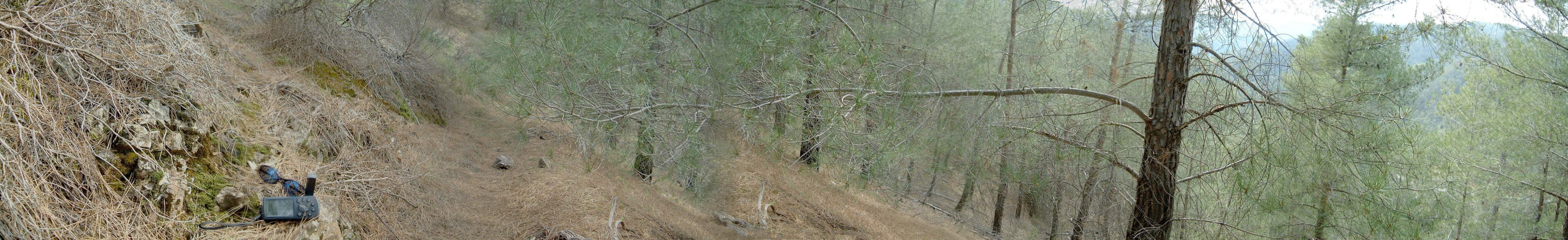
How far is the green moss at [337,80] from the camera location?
461cm

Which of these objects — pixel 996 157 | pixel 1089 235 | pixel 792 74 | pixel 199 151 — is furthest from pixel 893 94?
pixel 199 151

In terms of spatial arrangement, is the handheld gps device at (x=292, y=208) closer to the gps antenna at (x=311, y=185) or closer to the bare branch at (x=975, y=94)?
the gps antenna at (x=311, y=185)

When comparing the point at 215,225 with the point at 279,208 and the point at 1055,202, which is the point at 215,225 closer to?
the point at 279,208

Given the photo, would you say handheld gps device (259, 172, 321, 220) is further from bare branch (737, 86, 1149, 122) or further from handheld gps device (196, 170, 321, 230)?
bare branch (737, 86, 1149, 122)

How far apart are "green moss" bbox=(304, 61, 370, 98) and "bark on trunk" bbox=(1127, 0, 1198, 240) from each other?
162 inches

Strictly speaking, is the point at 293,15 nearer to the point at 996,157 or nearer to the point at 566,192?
the point at 566,192

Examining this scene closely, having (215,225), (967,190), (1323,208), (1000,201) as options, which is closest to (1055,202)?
(1323,208)

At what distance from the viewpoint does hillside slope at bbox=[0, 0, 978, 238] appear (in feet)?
6.98

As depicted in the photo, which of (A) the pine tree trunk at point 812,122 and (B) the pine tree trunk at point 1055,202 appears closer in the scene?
(A) the pine tree trunk at point 812,122

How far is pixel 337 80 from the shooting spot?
15.7 feet

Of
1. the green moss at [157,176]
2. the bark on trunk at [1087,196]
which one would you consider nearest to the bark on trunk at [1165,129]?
the bark on trunk at [1087,196]

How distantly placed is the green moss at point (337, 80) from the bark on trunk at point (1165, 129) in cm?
413

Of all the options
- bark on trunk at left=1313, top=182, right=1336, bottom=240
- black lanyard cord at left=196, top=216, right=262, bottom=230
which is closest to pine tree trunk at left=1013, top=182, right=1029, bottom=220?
bark on trunk at left=1313, top=182, right=1336, bottom=240

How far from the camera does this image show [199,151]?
Result: 265 cm
